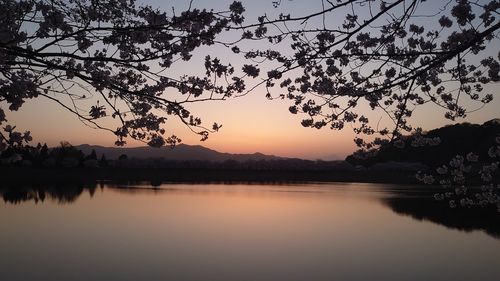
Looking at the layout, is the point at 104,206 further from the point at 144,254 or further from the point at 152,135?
the point at 152,135

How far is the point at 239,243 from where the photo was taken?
15891 millimetres

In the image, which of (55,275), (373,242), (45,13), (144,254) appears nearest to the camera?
(45,13)

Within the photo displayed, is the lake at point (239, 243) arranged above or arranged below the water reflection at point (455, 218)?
below

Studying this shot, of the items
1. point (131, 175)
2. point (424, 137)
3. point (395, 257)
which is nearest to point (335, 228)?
point (395, 257)

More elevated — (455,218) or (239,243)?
(455,218)

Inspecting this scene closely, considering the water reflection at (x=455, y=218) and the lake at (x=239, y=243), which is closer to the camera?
the lake at (x=239, y=243)

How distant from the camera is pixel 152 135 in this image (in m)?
4.82

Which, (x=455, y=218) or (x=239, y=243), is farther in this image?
(x=455, y=218)

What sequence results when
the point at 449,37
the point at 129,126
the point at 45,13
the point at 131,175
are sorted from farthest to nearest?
the point at 131,175 → the point at 129,126 → the point at 449,37 → the point at 45,13

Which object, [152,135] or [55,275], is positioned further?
[55,275]

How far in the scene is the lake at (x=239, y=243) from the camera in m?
11.7

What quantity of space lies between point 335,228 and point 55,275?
477 inches

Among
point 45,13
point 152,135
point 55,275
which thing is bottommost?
point 55,275

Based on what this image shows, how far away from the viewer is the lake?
11.7m
